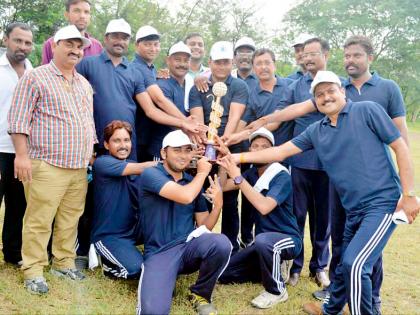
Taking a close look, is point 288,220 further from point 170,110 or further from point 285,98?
point 170,110

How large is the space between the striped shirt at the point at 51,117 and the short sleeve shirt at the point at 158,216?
2.72ft

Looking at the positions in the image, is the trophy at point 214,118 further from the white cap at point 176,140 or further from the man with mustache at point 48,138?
the man with mustache at point 48,138

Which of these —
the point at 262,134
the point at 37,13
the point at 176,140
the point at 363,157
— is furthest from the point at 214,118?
the point at 37,13

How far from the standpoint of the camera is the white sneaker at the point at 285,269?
5.15 metres

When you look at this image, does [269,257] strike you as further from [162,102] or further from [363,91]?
[162,102]

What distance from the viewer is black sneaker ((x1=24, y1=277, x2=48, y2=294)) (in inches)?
181

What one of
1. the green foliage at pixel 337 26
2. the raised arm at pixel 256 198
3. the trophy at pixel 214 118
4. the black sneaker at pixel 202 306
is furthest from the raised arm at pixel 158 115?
the green foliage at pixel 337 26

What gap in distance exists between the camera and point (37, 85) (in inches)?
178

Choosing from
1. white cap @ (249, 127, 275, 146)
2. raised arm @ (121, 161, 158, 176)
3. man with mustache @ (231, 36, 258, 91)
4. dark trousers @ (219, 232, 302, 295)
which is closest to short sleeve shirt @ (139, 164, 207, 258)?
raised arm @ (121, 161, 158, 176)

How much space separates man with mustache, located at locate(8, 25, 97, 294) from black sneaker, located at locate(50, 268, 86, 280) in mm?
275

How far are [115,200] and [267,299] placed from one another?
6.51 ft

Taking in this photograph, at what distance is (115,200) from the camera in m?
5.12

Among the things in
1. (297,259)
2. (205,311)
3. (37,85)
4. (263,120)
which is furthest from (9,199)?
(297,259)

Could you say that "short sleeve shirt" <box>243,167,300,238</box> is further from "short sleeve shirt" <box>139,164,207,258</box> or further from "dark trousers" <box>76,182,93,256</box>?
"dark trousers" <box>76,182,93,256</box>
